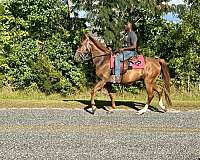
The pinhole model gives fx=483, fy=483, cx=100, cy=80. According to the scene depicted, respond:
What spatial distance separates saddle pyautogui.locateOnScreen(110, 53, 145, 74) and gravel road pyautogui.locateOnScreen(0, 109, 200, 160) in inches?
55.3

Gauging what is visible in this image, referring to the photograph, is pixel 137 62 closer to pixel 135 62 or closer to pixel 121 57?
pixel 135 62

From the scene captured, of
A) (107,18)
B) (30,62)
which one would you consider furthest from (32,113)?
(107,18)

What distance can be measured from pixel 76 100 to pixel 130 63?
160 inches

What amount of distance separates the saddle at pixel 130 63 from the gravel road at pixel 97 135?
1.40 m

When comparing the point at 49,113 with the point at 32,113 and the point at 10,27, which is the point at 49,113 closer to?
the point at 32,113

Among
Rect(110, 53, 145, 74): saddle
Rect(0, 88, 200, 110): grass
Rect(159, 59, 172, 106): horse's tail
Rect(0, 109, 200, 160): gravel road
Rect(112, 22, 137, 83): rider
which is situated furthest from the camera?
Rect(0, 88, 200, 110): grass

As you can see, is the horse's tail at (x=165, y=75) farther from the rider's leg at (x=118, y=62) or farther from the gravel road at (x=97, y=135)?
the rider's leg at (x=118, y=62)

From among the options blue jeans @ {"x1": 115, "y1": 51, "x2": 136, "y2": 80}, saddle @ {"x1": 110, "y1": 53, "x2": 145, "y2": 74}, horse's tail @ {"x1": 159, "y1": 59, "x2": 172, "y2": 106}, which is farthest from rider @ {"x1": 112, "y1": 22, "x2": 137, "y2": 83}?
horse's tail @ {"x1": 159, "y1": 59, "x2": 172, "y2": 106}

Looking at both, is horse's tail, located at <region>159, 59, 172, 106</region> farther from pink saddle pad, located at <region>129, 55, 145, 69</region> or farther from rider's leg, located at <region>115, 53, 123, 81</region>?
rider's leg, located at <region>115, 53, 123, 81</region>

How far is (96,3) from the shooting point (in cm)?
2327

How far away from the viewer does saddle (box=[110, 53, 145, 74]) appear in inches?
615

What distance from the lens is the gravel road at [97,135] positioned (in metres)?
9.59

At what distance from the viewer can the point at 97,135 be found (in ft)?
37.7

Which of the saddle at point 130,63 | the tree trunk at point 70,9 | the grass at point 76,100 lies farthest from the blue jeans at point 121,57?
the tree trunk at point 70,9
